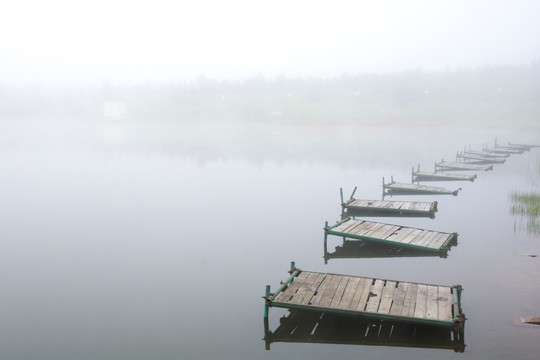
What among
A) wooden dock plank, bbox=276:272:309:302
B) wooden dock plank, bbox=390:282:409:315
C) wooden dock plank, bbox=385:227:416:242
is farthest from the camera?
wooden dock plank, bbox=385:227:416:242

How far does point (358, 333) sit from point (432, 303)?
2.20 metres

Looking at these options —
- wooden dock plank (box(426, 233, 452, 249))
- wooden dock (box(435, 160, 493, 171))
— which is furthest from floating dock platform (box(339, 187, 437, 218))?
wooden dock (box(435, 160, 493, 171))

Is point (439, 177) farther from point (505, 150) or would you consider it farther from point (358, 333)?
point (358, 333)

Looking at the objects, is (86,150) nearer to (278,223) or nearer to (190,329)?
(278,223)

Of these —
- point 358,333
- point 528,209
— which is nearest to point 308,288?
point 358,333

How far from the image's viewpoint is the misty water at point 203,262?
45.1ft

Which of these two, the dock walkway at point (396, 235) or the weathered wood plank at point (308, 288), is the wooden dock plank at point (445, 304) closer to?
the weathered wood plank at point (308, 288)

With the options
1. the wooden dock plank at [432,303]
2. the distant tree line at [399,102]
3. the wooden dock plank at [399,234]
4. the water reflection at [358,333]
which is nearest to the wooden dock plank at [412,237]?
the wooden dock plank at [399,234]

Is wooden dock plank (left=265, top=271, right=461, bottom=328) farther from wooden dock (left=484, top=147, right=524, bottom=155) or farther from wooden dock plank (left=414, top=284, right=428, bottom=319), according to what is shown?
wooden dock (left=484, top=147, right=524, bottom=155)

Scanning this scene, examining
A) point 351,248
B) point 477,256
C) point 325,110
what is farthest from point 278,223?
point 325,110

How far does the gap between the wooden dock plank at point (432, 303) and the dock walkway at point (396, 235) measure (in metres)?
5.47

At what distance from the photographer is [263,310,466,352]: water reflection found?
13.4 m

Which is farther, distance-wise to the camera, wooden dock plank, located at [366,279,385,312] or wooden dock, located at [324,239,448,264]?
wooden dock, located at [324,239,448,264]

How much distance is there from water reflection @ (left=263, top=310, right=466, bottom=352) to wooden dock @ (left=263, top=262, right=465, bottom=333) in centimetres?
47
